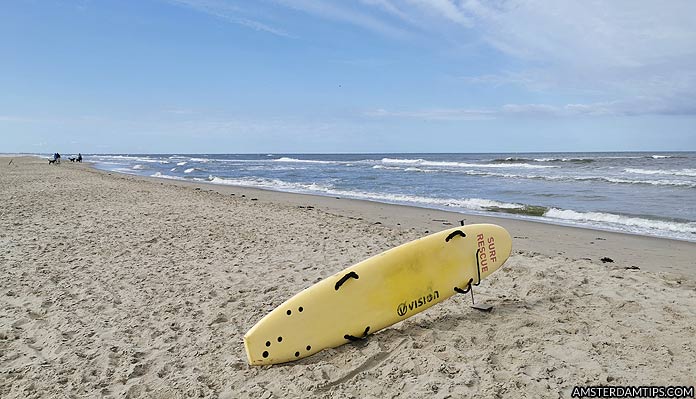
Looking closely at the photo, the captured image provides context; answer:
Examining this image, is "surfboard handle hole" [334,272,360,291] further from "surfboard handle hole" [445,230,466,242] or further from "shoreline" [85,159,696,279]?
"shoreline" [85,159,696,279]

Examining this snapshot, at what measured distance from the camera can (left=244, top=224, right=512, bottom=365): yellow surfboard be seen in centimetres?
308

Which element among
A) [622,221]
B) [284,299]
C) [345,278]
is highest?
[345,278]

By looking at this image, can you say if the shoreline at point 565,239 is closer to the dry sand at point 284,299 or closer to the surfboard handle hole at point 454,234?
the dry sand at point 284,299

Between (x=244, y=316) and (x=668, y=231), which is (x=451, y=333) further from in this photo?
(x=668, y=231)

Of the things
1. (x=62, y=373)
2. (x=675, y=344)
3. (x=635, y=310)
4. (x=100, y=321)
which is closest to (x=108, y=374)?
(x=62, y=373)

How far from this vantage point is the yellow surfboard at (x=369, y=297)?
10.1ft

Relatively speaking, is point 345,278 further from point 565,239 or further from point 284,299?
point 565,239

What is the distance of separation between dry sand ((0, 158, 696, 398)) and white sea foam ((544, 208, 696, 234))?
→ 1203 millimetres

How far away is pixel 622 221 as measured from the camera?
29.3 ft

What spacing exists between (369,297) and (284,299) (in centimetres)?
124

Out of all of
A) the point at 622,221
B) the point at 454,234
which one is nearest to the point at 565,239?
the point at 622,221

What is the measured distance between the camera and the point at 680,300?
4.04 metres

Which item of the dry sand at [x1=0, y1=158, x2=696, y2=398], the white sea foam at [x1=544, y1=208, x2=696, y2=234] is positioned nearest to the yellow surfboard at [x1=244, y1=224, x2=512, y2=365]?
the dry sand at [x1=0, y1=158, x2=696, y2=398]

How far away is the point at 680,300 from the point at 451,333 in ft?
7.74
